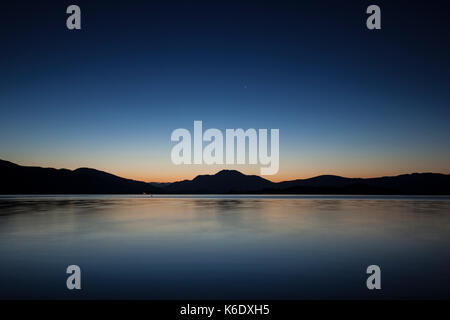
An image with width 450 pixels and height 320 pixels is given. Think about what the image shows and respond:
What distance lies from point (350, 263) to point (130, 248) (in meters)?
11.0

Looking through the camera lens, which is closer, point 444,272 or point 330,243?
point 444,272

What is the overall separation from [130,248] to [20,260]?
193 inches

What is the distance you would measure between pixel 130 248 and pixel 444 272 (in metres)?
14.4

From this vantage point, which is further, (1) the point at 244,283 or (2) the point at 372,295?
(1) the point at 244,283

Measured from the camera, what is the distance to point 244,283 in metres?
10.6

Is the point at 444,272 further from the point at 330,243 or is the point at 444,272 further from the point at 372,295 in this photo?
the point at 330,243
